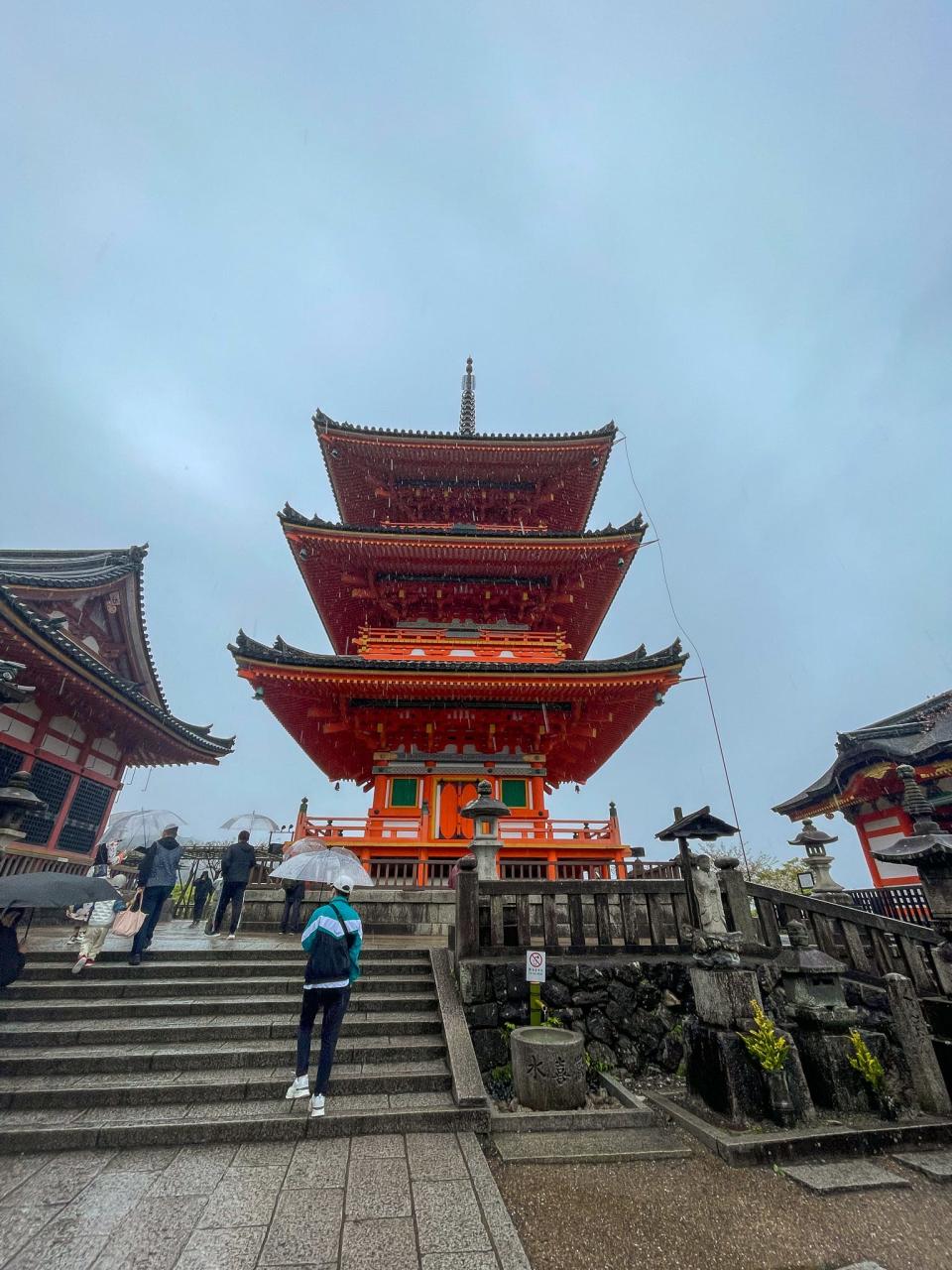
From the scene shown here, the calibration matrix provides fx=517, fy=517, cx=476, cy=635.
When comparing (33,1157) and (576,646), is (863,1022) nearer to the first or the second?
(33,1157)

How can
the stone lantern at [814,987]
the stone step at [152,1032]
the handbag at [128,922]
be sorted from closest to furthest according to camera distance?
the stone lantern at [814,987], the stone step at [152,1032], the handbag at [128,922]

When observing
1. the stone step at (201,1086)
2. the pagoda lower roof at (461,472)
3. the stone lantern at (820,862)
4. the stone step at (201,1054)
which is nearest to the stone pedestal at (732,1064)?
the stone step at (201,1086)

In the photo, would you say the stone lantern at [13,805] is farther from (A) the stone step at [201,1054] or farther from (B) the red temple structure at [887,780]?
(B) the red temple structure at [887,780]

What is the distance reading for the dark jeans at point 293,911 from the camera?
997 centimetres

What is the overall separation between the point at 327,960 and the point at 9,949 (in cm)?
499

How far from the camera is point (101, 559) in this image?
19000 millimetres

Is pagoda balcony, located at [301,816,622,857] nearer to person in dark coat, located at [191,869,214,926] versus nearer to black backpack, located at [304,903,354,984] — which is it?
person in dark coat, located at [191,869,214,926]

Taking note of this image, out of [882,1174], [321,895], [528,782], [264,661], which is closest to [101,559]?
[264,661]

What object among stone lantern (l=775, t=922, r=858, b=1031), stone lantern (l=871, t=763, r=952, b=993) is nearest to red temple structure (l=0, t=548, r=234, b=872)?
stone lantern (l=775, t=922, r=858, b=1031)

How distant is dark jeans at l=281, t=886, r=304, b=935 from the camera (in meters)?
9.97

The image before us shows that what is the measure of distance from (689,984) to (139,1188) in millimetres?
6527

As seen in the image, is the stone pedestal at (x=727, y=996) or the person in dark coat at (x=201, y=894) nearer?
the stone pedestal at (x=727, y=996)

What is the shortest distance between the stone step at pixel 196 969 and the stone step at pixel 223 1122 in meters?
2.31

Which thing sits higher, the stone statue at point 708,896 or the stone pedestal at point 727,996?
the stone statue at point 708,896
